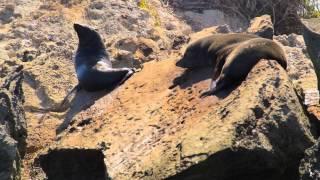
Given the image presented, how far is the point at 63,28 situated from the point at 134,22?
3.87 ft

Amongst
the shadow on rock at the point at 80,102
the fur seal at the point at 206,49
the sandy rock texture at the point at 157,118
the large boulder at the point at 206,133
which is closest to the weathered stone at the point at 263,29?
the sandy rock texture at the point at 157,118

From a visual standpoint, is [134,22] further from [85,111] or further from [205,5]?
[85,111]

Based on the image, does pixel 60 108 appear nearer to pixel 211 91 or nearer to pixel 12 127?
pixel 12 127

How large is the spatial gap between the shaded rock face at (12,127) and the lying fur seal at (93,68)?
78 cm

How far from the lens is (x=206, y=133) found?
236 inches

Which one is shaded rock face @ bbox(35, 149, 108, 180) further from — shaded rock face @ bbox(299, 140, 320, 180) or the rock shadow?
shaded rock face @ bbox(299, 140, 320, 180)

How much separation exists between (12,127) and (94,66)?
1.76 meters

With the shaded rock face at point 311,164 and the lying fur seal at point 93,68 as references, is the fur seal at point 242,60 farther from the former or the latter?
the lying fur seal at point 93,68

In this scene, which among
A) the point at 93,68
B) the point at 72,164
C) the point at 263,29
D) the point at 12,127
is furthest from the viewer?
the point at 93,68

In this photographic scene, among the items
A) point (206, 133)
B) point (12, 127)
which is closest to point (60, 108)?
point (12, 127)

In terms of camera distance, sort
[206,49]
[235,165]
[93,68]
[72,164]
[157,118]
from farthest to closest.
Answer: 1. [93,68]
2. [206,49]
3. [72,164]
4. [157,118]
5. [235,165]

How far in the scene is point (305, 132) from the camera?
233 inches

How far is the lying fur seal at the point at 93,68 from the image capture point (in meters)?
8.65

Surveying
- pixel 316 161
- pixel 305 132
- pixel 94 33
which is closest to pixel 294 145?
pixel 305 132
